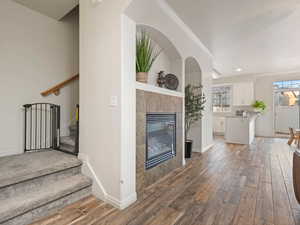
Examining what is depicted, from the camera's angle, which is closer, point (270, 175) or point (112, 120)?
point (112, 120)

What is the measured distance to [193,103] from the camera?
373cm

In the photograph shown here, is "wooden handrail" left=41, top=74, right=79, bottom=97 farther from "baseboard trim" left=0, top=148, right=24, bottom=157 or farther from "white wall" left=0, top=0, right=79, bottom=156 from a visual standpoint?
"baseboard trim" left=0, top=148, right=24, bottom=157

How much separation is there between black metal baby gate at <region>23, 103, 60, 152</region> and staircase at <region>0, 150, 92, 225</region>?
19.8 inches

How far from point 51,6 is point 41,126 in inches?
77.6

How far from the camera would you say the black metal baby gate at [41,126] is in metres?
2.62

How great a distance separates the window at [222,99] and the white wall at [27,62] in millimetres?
6667

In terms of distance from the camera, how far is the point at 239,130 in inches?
208

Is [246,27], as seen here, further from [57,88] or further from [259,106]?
[259,106]

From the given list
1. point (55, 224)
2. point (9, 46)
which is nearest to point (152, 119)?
point (55, 224)

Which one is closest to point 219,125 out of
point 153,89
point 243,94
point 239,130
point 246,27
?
point 243,94

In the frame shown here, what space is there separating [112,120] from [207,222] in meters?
1.41

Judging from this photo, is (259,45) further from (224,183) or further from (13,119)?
(13,119)

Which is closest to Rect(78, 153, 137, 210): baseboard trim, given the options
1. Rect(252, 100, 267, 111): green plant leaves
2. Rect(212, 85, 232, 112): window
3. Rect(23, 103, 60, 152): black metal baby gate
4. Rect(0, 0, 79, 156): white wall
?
Rect(23, 103, 60, 152): black metal baby gate

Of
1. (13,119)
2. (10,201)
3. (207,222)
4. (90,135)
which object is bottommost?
(207,222)
